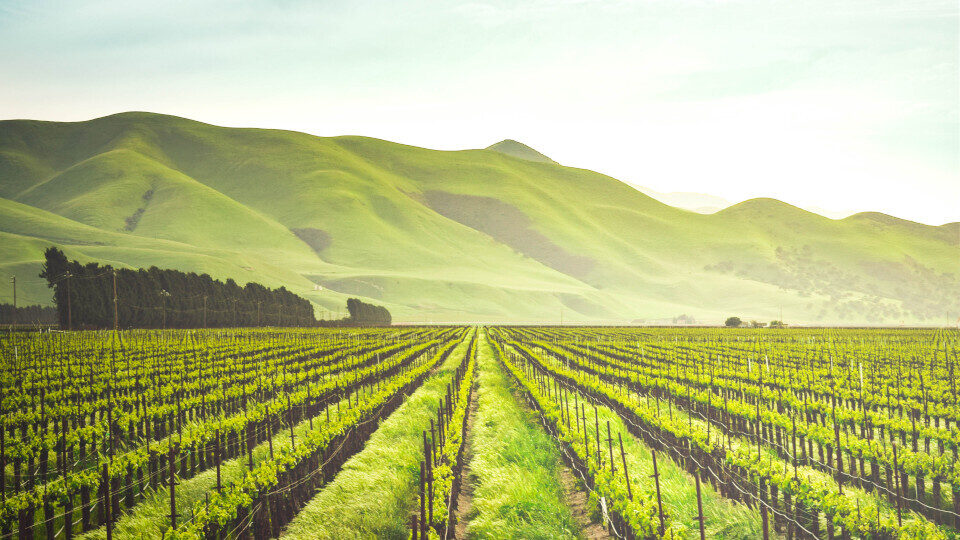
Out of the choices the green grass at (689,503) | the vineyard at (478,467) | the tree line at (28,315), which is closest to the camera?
the vineyard at (478,467)

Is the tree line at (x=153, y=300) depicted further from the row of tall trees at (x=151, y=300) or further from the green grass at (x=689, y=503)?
the green grass at (x=689, y=503)

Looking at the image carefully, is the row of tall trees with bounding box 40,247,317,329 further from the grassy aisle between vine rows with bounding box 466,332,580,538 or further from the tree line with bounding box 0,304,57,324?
the grassy aisle between vine rows with bounding box 466,332,580,538

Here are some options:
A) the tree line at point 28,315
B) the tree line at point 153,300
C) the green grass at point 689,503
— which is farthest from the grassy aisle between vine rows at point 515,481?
the tree line at point 28,315

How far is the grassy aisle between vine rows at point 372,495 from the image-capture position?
1134cm

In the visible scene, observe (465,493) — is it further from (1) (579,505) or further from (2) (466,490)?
(1) (579,505)

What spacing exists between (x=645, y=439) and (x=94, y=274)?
8872cm

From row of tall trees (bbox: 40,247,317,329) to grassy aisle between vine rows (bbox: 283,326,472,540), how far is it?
6245cm

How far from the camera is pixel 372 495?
1267 cm

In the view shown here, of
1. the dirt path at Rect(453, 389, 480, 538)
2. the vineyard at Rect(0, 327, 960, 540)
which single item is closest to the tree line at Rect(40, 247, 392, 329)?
the vineyard at Rect(0, 327, 960, 540)

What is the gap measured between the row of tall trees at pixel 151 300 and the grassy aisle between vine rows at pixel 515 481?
6228 centimetres

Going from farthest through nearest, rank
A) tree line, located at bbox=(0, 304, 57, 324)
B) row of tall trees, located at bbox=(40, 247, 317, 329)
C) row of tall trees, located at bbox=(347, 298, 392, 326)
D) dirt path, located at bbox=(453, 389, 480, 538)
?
row of tall trees, located at bbox=(347, 298, 392, 326) → tree line, located at bbox=(0, 304, 57, 324) → row of tall trees, located at bbox=(40, 247, 317, 329) → dirt path, located at bbox=(453, 389, 480, 538)

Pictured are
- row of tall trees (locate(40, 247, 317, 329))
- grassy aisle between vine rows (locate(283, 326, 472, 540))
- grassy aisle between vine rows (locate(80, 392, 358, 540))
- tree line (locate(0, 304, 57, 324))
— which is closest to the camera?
grassy aisle between vine rows (locate(80, 392, 358, 540))

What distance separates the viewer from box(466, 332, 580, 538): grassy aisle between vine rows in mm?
11469

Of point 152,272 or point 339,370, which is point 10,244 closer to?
point 152,272
